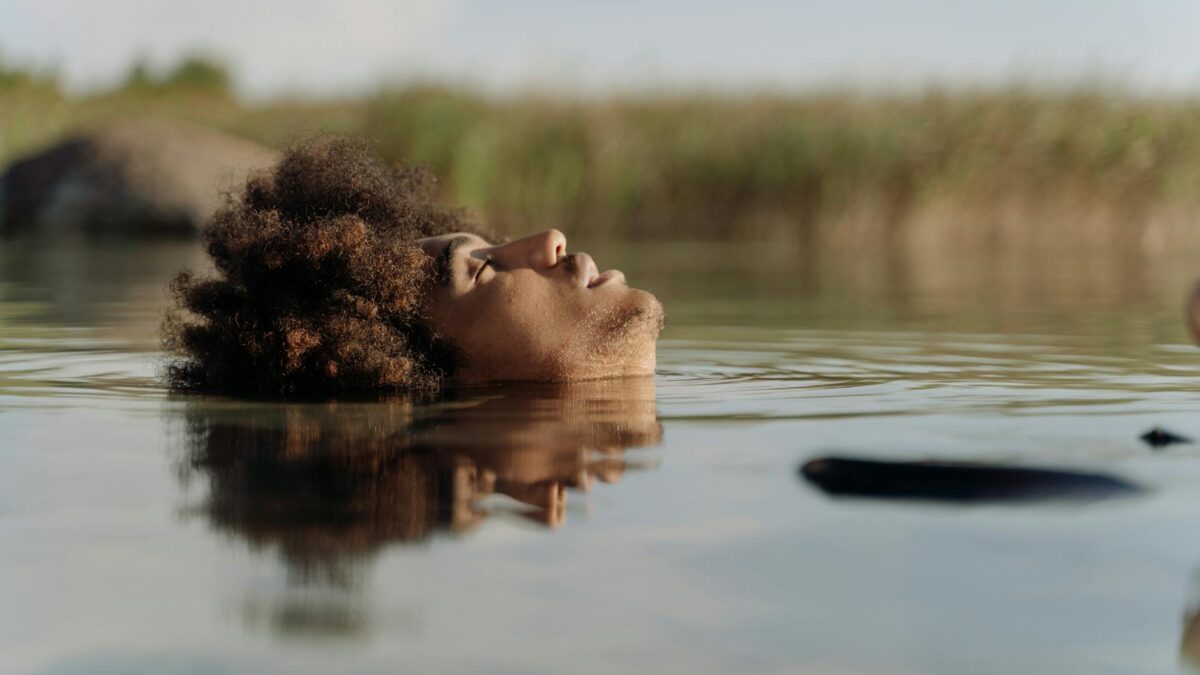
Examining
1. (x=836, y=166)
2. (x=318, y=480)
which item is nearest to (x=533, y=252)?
(x=318, y=480)

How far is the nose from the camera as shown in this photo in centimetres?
402

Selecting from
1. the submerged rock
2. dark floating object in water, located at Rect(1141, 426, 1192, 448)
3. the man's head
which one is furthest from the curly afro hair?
the submerged rock

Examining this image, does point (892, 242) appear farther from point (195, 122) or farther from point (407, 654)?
point (407, 654)

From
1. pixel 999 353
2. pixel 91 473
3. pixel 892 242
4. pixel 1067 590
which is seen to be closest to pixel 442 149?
pixel 892 242

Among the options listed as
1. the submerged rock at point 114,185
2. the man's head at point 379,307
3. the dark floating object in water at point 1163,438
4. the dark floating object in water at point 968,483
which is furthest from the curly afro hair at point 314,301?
the submerged rock at point 114,185

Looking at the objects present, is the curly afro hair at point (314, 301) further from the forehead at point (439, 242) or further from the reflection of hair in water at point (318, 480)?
the reflection of hair in water at point (318, 480)

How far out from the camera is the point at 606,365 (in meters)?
4.29

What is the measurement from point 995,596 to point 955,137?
1406cm

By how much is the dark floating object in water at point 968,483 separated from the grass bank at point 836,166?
12.7m

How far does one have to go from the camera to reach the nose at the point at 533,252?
4.02 meters

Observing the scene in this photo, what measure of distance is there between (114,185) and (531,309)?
13.5 meters

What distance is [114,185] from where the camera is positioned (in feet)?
53.8

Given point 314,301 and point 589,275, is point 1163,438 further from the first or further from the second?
point 314,301

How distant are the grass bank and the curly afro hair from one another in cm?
1077
